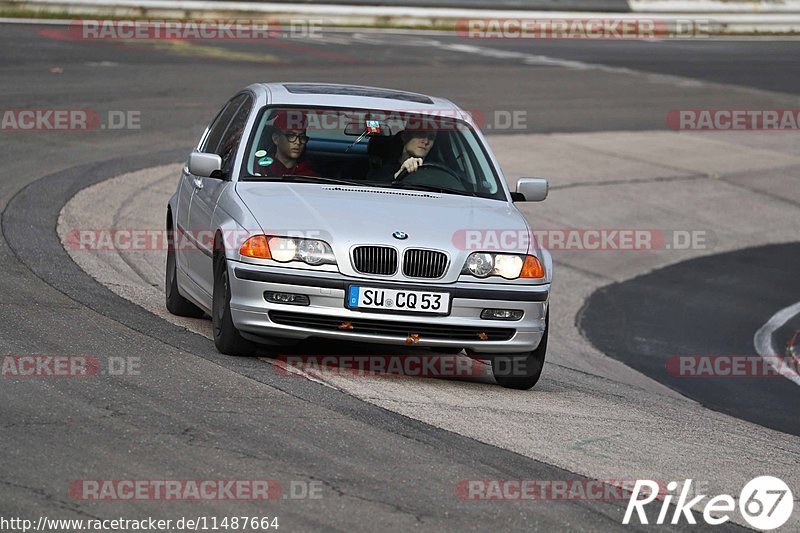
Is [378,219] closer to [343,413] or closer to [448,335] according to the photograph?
[448,335]

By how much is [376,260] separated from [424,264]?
271 mm

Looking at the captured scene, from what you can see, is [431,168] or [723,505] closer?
[723,505]

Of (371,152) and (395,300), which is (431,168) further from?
(395,300)

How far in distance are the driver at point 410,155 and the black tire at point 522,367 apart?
137 centimetres

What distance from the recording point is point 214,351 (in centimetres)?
828

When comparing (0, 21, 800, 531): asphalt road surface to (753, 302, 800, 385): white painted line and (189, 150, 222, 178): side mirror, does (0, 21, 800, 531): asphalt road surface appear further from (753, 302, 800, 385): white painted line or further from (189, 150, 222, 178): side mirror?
(189, 150, 222, 178): side mirror

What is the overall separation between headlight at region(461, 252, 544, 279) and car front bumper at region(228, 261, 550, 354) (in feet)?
0.24

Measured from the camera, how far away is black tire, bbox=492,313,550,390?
8398 mm

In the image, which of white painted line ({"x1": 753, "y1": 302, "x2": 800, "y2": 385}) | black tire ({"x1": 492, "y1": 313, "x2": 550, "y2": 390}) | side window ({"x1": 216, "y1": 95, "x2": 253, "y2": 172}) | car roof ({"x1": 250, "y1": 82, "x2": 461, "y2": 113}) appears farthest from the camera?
white painted line ({"x1": 753, "y1": 302, "x2": 800, "y2": 385})

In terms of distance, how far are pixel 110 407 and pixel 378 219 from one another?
6.73ft

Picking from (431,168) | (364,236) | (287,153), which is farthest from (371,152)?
(364,236)

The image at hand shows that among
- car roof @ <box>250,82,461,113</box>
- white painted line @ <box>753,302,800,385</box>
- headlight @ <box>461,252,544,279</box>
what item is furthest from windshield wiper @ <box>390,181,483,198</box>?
white painted line @ <box>753,302,800,385</box>

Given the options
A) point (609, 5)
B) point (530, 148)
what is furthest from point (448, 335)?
point (609, 5)

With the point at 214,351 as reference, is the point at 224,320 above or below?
above
